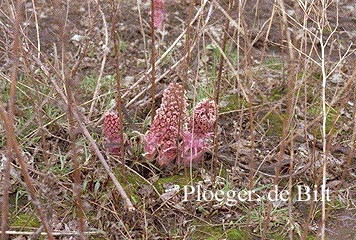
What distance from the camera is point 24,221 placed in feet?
7.39

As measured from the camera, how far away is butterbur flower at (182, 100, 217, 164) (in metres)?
2.34

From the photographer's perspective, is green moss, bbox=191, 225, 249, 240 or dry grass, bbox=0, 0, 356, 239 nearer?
dry grass, bbox=0, 0, 356, 239

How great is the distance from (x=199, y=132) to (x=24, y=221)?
2.42 feet

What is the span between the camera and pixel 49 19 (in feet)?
11.9

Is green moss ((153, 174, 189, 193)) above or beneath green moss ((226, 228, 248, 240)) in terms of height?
above

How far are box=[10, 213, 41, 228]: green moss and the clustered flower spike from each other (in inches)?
19.6

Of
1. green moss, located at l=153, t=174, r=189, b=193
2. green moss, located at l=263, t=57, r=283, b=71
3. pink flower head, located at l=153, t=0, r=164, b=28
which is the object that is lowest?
green moss, located at l=153, t=174, r=189, b=193

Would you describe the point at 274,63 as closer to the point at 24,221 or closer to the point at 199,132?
the point at 199,132

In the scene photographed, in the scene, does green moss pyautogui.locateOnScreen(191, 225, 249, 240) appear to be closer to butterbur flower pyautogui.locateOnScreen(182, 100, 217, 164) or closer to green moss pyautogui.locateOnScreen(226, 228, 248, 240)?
green moss pyautogui.locateOnScreen(226, 228, 248, 240)

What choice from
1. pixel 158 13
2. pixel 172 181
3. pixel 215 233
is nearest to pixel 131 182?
pixel 172 181

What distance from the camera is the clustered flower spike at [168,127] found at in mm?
2271

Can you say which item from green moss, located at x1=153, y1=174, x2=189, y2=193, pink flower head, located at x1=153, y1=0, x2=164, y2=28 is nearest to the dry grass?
green moss, located at x1=153, y1=174, x2=189, y2=193

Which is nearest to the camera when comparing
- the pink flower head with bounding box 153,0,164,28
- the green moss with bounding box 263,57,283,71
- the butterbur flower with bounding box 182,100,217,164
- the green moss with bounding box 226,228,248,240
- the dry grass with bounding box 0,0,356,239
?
the dry grass with bounding box 0,0,356,239

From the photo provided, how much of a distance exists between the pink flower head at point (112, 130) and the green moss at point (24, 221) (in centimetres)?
39
